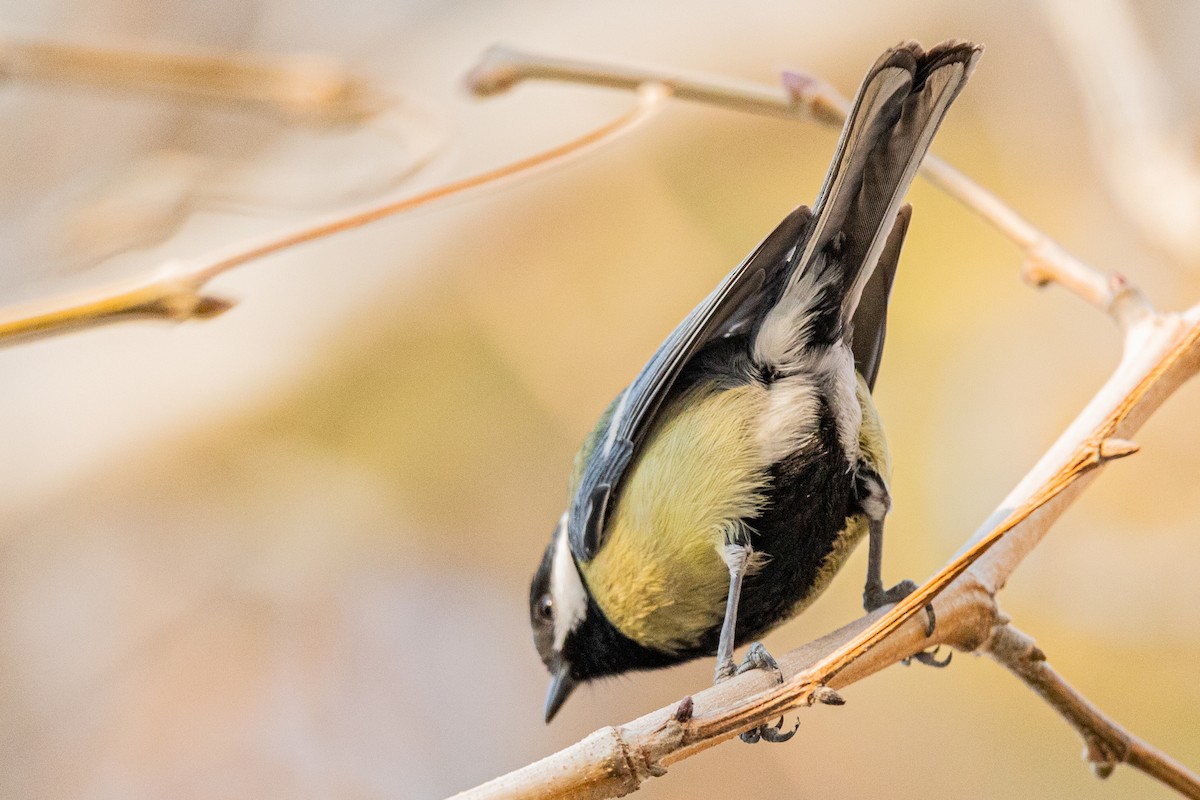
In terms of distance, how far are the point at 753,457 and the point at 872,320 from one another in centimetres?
37

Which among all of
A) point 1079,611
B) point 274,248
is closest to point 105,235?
point 274,248

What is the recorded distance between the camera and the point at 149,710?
12.8 feet

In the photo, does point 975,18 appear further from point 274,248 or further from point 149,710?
point 149,710

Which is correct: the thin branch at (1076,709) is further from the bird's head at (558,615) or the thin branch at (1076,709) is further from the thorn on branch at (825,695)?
the bird's head at (558,615)

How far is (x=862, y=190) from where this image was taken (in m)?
1.60

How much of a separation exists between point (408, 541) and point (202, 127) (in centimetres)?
180

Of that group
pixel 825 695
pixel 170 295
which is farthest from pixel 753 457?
pixel 170 295

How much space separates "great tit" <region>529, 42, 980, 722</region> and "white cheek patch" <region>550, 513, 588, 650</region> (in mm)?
156

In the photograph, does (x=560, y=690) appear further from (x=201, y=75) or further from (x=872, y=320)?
(x=201, y=75)

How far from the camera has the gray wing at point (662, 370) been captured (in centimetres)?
161

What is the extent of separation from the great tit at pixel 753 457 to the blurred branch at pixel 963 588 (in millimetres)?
274

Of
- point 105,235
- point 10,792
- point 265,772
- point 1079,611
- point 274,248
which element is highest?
point 105,235

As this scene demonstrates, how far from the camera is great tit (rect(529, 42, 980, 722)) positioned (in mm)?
Answer: 1763

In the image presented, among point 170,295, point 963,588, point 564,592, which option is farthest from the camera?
point 564,592
